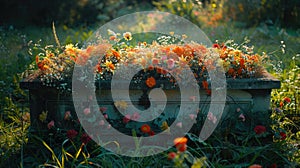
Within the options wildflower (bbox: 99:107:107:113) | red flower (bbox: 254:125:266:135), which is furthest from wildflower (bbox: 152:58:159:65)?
red flower (bbox: 254:125:266:135)

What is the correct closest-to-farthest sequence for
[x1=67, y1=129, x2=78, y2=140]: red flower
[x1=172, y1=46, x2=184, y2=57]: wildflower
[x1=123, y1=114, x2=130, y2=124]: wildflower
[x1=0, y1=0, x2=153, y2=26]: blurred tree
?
[x1=67, y1=129, x2=78, y2=140]: red flower → [x1=123, y1=114, x2=130, y2=124]: wildflower → [x1=172, y1=46, x2=184, y2=57]: wildflower → [x1=0, y1=0, x2=153, y2=26]: blurred tree

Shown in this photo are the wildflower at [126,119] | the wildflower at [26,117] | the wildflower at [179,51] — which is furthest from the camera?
the wildflower at [26,117]

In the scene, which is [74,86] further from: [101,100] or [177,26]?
[177,26]

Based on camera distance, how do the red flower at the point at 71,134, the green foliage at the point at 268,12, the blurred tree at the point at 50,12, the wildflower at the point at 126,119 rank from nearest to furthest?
the red flower at the point at 71,134 → the wildflower at the point at 126,119 → the green foliage at the point at 268,12 → the blurred tree at the point at 50,12

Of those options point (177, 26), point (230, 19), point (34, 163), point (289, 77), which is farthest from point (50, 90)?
point (230, 19)

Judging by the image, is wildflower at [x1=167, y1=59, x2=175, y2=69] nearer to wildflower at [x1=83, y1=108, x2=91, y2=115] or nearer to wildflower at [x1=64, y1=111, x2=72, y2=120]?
wildflower at [x1=83, y1=108, x2=91, y2=115]

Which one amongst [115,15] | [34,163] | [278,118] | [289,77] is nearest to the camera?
[34,163]

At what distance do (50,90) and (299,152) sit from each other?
5.83 ft

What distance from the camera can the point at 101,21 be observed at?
836 cm

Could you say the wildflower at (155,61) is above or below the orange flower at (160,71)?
above

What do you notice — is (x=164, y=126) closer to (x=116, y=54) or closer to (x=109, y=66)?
(x=109, y=66)

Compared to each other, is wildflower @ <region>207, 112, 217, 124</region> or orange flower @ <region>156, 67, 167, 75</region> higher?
orange flower @ <region>156, 67, 167, 75</region>

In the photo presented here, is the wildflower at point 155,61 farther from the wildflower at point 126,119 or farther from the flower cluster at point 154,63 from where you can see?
the wildflower at point 126,119

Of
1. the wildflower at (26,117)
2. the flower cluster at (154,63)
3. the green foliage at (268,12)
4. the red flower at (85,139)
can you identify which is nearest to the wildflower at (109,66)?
the flower cluster at (154,63)
